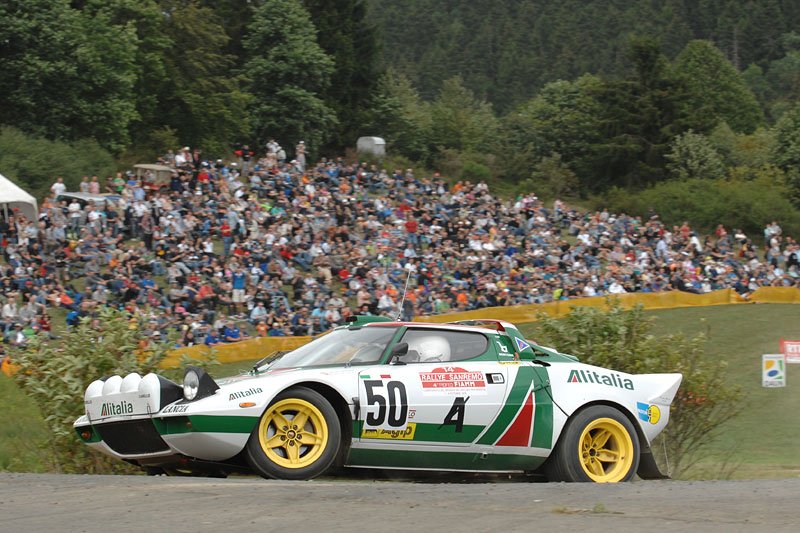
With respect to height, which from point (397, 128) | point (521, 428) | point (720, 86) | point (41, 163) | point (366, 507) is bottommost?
Answer: point (366, 507)

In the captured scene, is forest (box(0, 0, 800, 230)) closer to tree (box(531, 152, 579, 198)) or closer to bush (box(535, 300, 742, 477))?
tree (box(531, 152, 579, 198))

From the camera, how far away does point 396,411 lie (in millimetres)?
8641

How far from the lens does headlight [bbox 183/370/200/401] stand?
820 cm

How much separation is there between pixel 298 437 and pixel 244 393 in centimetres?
52

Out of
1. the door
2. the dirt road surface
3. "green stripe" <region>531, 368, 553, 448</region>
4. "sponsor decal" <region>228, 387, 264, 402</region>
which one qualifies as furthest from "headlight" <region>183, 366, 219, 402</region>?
"green stripe" <region>531, 368, 553, 448</region>

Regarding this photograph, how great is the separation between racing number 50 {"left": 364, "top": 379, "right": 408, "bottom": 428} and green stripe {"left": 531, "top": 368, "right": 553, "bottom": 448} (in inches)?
45.1

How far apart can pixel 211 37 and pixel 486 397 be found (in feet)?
146

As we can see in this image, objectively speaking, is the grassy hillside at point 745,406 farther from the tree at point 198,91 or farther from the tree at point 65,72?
the tree at point 198,91

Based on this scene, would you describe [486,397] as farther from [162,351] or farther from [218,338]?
[218,338]

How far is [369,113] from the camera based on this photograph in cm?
6209

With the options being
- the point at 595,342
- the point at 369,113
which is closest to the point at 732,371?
the point at 595,342

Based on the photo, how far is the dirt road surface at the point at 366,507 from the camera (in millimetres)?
6230

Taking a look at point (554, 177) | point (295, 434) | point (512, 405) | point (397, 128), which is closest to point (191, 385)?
point (295, 434)

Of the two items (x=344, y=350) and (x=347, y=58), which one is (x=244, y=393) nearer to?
(x=344, y=350)
